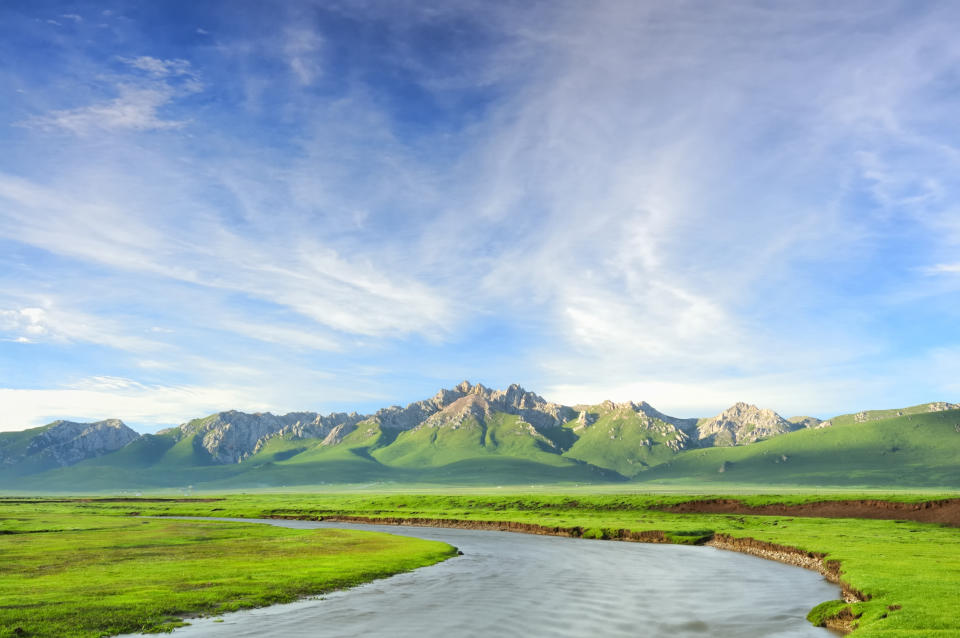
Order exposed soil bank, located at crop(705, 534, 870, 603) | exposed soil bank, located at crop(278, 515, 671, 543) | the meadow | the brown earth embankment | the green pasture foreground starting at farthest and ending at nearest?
exposed soil bank, located at crop(278, 515, 671, 543), the brown earth embankment, exposed soil bank, located at crop(705, 534, 870, 603), the meadow, the green pasture foreground

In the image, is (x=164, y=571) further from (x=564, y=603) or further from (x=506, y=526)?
(x=506, y=526)

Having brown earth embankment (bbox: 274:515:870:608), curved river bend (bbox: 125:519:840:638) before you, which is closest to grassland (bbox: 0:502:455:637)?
curved river bend (bbox: 125:519:840:638)

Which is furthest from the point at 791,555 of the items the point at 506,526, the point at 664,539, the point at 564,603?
the point at 506,526

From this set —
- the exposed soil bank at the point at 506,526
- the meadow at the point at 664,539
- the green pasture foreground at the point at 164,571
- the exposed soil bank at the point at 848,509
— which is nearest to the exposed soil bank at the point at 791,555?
the meadow at the point at 664,539

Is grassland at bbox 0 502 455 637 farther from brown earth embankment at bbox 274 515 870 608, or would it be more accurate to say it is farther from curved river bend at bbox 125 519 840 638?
brown earth embankment at bbox 274 515 870 608

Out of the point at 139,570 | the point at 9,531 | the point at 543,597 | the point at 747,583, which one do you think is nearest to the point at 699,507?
the point at 747,583

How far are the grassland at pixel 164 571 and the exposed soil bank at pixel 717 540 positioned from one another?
33.4 m

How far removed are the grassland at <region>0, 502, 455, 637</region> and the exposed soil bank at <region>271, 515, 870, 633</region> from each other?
1317 inches

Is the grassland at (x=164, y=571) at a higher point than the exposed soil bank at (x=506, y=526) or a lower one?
higher

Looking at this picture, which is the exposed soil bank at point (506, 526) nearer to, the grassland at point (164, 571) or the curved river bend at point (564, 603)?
the curved river bend at point (564, 603)

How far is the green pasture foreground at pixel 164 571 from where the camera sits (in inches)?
1596

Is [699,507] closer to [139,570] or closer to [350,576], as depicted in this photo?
[350,576]

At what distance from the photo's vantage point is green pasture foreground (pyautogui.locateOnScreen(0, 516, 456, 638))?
40.5m

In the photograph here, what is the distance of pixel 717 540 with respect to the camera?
331 feet
